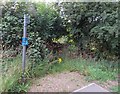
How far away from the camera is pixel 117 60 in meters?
4.59

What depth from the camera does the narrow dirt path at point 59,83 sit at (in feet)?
10.8

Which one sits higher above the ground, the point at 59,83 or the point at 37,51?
the point at 37,51

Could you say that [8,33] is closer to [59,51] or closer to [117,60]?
[59,51]

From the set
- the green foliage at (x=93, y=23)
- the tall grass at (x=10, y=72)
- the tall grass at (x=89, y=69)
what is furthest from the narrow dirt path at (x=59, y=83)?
the green foliage at (x=93, y=23)

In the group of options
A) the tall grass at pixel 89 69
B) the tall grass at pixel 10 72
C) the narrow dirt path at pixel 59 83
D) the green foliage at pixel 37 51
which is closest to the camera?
the tall grass at pixel 10 72

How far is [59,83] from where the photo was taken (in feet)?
11.4

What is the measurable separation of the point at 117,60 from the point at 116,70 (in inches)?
19.3

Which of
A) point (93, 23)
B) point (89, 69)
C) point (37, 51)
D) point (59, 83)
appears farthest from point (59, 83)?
point (93, 23)

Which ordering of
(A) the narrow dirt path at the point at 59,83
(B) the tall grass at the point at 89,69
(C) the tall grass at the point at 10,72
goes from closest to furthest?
(C) the tall grass at the point at 10,72 → (A) the narrow dirt path at the point at 59,83 → (B) the tall grass at the point at 89,69

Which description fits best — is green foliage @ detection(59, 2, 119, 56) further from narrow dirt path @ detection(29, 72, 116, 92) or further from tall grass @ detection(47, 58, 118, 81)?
narrow dirt path @ detection(29, 72, 116, 92)

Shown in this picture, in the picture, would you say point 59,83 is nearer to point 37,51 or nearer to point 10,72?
point 10,72

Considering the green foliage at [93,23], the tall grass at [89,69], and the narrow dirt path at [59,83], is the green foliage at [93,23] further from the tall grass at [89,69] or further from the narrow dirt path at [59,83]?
the narrow dirt path at [59,83]

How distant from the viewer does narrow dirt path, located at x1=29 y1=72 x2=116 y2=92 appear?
3297 millimetres

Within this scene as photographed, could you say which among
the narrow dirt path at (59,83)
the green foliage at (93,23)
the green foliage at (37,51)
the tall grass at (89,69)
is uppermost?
the green foliage at (93,23)
